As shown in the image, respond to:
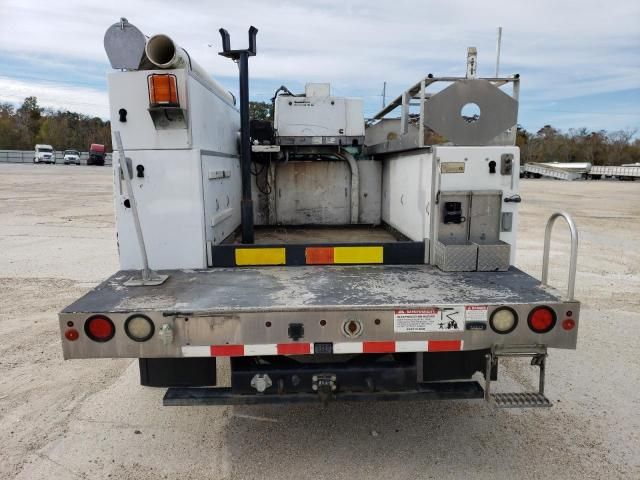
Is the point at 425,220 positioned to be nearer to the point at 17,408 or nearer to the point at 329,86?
the point at 329,86

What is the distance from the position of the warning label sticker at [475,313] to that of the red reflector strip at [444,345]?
133 millimetres

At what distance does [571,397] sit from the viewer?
3.68 meters

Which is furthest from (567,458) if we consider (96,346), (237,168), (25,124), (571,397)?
(25,124)

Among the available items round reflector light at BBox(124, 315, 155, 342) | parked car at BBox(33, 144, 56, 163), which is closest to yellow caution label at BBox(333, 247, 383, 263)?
round reflector light at BBox(124, 315, 155, 342)

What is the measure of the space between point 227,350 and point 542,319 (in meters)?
1.63

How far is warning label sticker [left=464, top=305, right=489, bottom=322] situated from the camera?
2557 mm

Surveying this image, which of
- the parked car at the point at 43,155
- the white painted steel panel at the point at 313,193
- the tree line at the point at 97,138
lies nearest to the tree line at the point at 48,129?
the tree line at the point at 97,138

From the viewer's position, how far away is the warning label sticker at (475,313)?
256 cm

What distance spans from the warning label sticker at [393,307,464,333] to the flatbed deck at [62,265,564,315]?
49mm

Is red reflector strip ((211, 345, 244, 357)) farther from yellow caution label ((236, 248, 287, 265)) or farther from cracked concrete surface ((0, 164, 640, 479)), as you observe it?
yellow caution label ((236, 248, 287, 265))

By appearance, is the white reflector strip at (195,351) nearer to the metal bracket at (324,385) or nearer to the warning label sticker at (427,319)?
the metal bracket at (324,385)

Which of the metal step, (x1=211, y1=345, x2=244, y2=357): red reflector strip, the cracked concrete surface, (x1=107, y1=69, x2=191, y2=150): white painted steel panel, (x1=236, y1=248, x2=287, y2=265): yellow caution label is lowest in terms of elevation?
the cracked concrete surface

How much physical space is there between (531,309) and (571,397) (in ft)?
5.09

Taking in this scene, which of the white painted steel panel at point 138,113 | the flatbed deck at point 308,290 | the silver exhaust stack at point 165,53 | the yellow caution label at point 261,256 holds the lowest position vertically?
the flatbed deck at point 308,290
